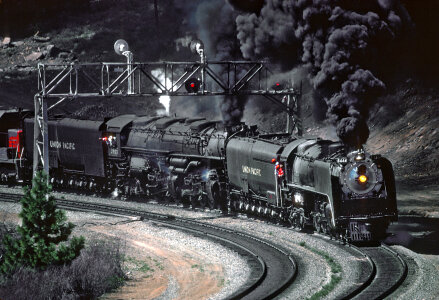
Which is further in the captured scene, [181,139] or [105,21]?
[105,21]


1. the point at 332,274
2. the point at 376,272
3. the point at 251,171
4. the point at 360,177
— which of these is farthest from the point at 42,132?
the point at 376,272

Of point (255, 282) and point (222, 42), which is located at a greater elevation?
point (222, 42)

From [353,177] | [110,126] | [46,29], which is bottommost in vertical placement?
[353,177]

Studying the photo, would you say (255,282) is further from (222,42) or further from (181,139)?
(222,42)

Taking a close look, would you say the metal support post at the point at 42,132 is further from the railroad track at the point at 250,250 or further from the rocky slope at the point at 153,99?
the rocky slope at the point at 153,99

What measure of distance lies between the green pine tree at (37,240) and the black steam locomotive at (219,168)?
885 centimetres

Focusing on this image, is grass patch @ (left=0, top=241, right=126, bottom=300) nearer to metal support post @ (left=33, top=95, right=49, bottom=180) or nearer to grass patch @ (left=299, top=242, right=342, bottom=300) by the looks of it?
grass patch @ (left=299, top=242, right=342, bottom=300)

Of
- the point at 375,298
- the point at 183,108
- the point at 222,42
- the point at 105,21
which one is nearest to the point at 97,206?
the point at 222,42

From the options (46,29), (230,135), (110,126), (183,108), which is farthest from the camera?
(46,29)

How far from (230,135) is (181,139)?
11.5 ft

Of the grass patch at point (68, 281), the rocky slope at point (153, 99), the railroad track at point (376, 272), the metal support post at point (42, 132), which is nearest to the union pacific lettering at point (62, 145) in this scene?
the rocky slope at point (153, 99)

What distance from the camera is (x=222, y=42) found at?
43938mm

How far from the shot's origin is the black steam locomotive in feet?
80.8

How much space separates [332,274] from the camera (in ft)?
71.9
